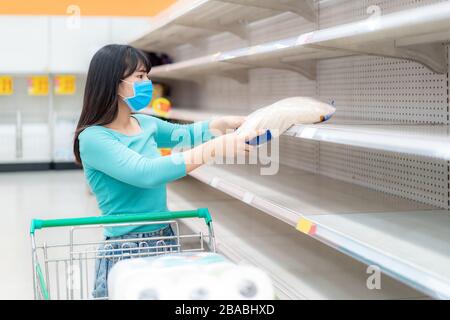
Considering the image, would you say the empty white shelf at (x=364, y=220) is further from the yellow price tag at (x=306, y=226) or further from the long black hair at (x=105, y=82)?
the long black hair at (x=105, y=82)

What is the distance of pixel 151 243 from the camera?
2486 millimetres

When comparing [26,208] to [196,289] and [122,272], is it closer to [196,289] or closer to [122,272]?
[122,272]

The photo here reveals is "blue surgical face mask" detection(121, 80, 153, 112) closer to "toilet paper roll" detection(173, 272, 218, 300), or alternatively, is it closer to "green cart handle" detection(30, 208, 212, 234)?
"green cart handle" detection(30, 208, 212, 234)

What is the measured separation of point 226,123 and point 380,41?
2.50 feet

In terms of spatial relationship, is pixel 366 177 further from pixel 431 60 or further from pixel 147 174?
pixel 147 174

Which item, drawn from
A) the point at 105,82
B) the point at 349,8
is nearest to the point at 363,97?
the point at 349,8

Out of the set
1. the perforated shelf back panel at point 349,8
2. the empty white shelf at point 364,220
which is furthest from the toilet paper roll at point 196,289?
the perforated shelf back panel at point 349,8

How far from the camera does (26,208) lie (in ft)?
22.9

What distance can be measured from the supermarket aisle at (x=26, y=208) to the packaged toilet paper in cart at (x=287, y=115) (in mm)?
2145

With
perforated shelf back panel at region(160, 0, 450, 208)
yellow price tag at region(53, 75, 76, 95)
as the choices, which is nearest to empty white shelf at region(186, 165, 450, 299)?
perforated shelf back panel at region(160, 0, 450, 208)

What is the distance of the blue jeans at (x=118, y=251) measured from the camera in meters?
2.33

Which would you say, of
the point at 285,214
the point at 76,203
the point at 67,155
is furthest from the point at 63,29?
the point at 285,214
